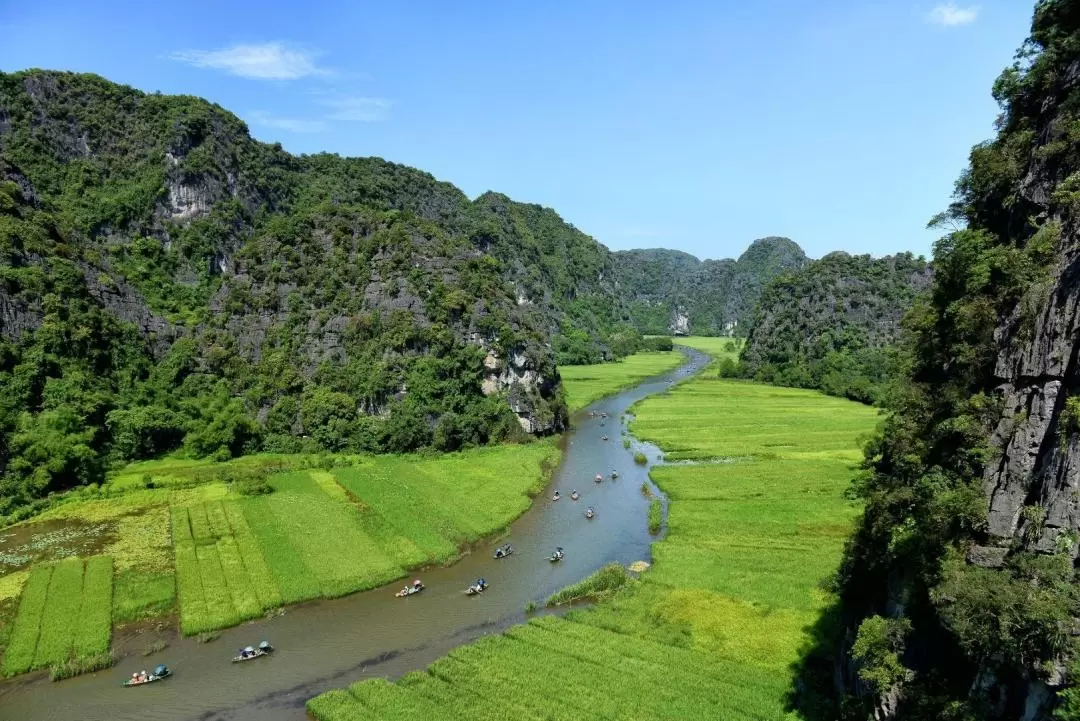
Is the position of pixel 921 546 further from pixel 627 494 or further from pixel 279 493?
pixel 279 493

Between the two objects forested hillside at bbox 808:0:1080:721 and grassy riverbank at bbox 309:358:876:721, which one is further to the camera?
grassy riverbank at bbox 309:358:876:721

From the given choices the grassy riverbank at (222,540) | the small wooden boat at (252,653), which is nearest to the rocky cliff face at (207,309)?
the grassy riverbank at (222,540)

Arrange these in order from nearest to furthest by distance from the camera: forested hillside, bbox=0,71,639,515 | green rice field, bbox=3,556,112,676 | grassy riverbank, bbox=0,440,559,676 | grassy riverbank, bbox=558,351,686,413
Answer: green rice field, bbox=3,556,112,676, grassy riverbank, bbox=0,440,559,676, forested hillside, bbox=0,71,639,515, grassy riverbank, bbox=558,351,686,413

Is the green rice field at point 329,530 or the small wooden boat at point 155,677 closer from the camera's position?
the small wooden boat at point 155,677

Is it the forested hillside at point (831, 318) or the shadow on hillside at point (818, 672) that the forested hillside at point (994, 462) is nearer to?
the shadow on hillside at point (818, 672)

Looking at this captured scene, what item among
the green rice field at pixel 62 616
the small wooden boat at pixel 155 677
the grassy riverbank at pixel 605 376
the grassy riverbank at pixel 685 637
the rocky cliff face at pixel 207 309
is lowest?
the small wooden boat at pixel 155 677

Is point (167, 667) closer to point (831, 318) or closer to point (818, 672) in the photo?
point (818, 672)

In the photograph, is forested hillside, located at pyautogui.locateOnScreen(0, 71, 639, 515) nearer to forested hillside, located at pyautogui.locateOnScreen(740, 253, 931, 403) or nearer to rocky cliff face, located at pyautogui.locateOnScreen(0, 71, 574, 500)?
rocky cliff face, located at pyautogui.locateOnScreen(0, 71, 574, 500)

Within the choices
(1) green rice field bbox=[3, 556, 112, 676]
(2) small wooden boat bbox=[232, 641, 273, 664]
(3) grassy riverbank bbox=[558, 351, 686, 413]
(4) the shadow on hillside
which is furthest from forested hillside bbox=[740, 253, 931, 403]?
(1) green rice field bbox=[3, 556, 112, 676]

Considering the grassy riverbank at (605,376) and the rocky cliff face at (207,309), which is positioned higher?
the rocky cliff face at (207,309)
